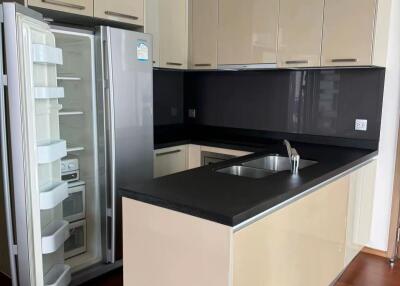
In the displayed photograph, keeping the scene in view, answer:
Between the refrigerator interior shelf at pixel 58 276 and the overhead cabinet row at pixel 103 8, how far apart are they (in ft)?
5.19

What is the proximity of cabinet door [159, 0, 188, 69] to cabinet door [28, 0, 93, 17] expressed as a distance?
2.89 ft

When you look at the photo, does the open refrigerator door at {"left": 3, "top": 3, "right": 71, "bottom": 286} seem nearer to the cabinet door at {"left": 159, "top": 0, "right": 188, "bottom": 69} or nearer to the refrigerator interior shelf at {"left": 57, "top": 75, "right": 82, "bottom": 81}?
the refrigerator interior shelf at {"left": 57, "top": 75, "right": 82, "bottom": 81}

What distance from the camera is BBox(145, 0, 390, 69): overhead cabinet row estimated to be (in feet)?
8.59

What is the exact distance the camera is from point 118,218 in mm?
2637

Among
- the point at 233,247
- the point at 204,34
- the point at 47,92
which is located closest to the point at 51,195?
the point at 47,92

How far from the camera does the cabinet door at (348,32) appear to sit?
101 inches

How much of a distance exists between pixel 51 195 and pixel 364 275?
2.27m

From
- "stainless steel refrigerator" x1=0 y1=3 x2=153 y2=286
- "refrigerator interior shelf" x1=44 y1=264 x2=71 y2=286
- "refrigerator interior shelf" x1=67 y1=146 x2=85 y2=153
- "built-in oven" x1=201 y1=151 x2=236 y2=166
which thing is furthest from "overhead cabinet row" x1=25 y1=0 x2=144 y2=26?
"refrigerator interior shelf" x1=44 y1=264 x2=71 y2=286

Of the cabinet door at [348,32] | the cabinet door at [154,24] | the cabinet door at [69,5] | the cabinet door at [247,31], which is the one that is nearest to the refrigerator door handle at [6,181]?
the cabinet door at [69,5]

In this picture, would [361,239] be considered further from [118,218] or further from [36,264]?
[36,264]

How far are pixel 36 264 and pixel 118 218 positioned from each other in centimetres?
81

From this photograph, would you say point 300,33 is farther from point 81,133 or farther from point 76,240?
point 76,240

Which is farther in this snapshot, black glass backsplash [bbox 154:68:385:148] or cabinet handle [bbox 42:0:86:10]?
black glass backsplash [bbox 154:68:385:148]

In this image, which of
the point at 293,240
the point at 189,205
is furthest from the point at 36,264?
the point at 293,240
